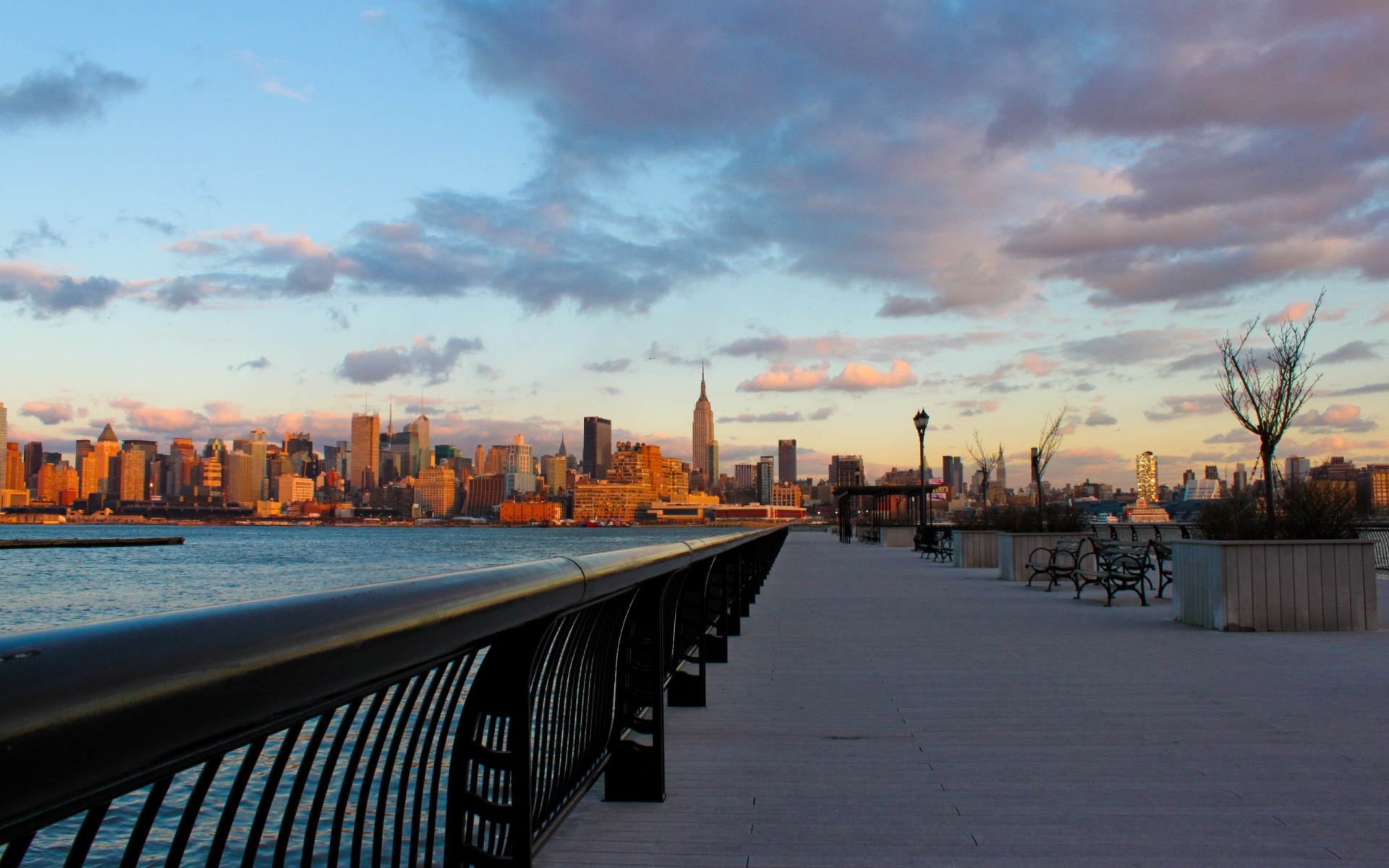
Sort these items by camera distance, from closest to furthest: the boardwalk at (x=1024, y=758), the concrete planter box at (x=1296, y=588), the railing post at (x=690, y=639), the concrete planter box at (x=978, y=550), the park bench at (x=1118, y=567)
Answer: the boardwalk at (x=1024, y=758) < the railing post at (x=690, y=639) < the concrete planter box at (x=1296, y=588) < the park bench at (x=1118, y=567) < the concrete planter box at (x=978, y=550)

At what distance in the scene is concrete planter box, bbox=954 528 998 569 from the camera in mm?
22469

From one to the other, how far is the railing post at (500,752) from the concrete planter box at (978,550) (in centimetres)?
2059

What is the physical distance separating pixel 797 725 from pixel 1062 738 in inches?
55.2

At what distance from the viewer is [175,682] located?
0.93 metres

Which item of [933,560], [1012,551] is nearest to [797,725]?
[1012,551]

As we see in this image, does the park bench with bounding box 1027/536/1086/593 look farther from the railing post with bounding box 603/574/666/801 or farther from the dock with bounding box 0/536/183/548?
the dock with bounding box 0/536/183/548

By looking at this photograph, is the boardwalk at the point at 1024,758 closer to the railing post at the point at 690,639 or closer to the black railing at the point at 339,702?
the railing post at the point at 690,639

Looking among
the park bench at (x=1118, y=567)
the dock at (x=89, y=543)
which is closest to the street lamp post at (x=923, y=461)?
the park bench at (x=1118, y=567)

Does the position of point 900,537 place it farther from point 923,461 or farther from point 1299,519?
point 1299,519

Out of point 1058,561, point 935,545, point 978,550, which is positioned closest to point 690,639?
point 1058,561

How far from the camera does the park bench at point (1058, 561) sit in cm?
1501

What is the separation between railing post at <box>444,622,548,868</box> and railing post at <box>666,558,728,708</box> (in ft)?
10.1

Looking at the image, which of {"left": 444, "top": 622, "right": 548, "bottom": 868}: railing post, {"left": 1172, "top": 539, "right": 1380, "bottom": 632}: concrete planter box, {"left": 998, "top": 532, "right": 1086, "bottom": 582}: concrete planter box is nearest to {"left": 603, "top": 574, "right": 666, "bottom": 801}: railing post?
{"left": 444, "top": 622, "right": 548, "bottom": 868}: railing post

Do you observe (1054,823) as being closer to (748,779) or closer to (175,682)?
(748,779)
